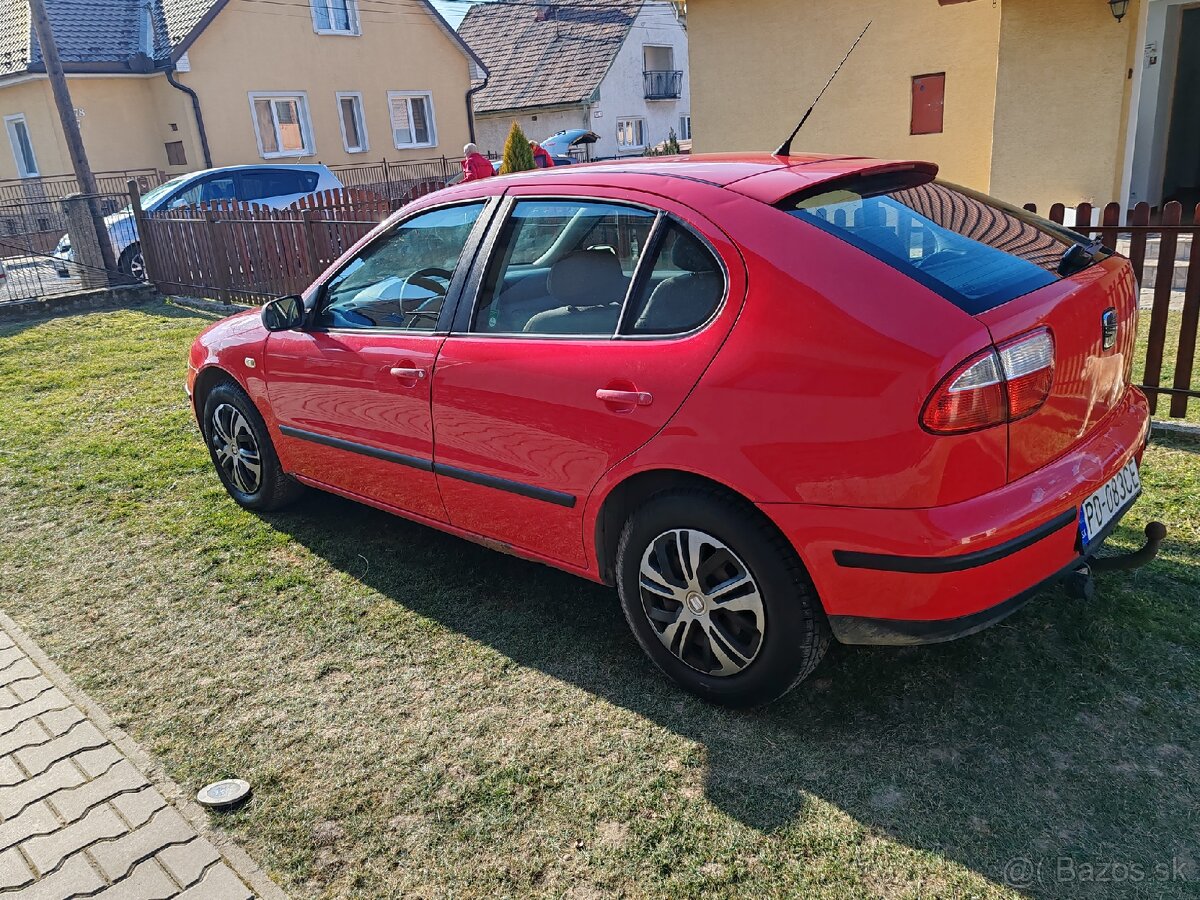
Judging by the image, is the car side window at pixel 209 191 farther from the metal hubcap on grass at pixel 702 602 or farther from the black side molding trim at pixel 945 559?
the black side molding trim at pixel 945 559

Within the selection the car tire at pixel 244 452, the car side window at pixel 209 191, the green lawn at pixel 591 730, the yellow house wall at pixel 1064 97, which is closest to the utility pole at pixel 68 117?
the car side window at pixel 209 191

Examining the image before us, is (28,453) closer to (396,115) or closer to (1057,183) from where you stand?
(1057,183)

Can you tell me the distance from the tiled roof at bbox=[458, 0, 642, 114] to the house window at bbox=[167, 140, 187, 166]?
1446 centimetres

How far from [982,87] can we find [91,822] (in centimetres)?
1385

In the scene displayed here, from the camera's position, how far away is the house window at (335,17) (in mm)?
25781

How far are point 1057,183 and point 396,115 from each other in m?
21.9

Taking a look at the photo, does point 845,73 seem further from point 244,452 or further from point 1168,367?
point 244,452

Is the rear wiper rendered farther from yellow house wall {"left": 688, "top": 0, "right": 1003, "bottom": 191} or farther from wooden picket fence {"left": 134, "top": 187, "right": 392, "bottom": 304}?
yellow house wall {"left": 688, "top": 0, "right": 1003, "bottom": 191}

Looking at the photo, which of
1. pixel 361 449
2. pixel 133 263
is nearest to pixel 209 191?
pixel 133 263

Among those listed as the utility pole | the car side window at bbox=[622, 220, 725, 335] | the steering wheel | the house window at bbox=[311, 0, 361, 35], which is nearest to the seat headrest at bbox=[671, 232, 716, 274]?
the car side window at bbox=[622, 220, 725, 335]

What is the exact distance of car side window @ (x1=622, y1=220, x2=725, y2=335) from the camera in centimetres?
279

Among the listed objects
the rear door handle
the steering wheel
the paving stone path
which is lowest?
the paving stone path

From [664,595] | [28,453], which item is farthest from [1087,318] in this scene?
[28,453]

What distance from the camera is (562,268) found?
3.34 metres
